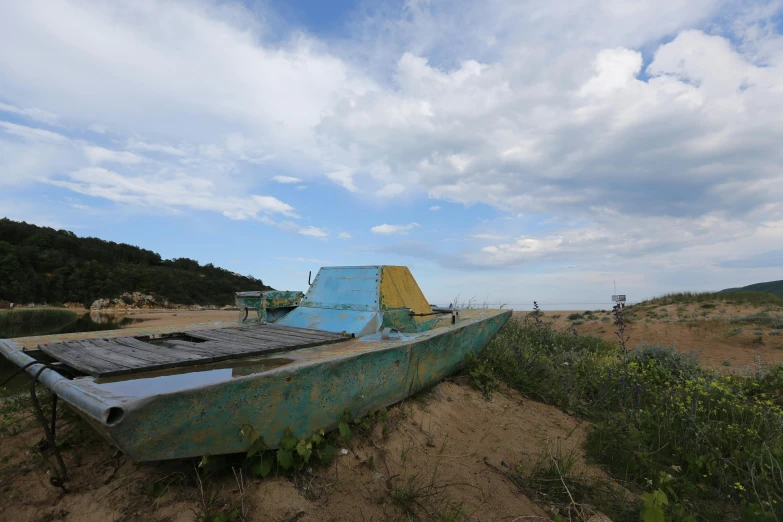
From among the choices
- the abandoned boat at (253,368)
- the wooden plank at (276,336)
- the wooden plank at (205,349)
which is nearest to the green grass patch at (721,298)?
the abandoned boat at (253,368)

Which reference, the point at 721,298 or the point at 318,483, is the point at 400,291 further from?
the point at 721,298

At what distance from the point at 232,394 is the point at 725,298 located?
1963 cm

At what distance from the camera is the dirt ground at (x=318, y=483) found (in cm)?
216

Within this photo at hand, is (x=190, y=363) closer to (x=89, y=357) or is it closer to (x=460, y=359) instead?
(x=89, y=357)

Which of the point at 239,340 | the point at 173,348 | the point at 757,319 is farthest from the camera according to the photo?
the point at 757,319

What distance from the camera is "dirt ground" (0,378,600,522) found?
7.08 ft

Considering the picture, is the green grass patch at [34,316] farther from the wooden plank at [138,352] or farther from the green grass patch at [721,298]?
the green grass patch at [721,298]

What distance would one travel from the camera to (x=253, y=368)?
255 centimetres

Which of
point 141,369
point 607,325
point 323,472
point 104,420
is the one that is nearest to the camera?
point 104,420

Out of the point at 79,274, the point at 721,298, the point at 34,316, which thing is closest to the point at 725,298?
the point at 721,298

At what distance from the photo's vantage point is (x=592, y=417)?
4.10 meters

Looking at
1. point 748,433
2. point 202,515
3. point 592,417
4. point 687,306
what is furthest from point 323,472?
point 687,306

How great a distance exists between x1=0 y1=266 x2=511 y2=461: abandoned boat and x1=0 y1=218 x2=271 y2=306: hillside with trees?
111 feet

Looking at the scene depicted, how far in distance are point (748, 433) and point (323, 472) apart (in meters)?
3.29
